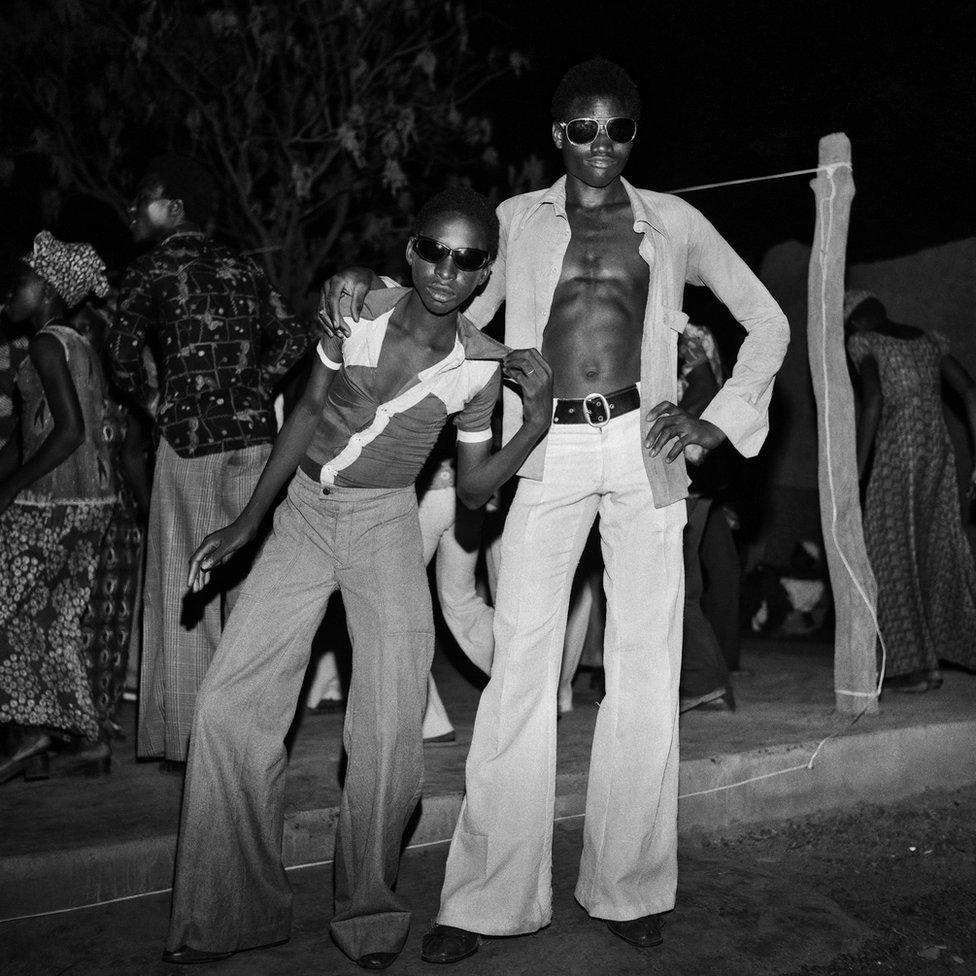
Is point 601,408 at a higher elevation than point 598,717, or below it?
higher

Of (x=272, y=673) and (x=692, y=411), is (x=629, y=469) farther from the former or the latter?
(x=692, y=411)

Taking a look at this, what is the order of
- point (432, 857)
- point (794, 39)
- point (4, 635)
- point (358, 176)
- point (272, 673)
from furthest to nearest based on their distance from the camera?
point (358, 176) → point (794, 39) → point (4, 635) → point (432, 857) → point (272, 673)

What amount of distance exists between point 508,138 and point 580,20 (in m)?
1.58

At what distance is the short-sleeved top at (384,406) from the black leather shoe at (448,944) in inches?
50.1

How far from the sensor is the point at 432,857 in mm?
4379

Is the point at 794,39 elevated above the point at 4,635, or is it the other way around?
the point at 794,39

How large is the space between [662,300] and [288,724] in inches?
64.5

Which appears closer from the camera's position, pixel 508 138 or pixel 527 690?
pixel 527 690

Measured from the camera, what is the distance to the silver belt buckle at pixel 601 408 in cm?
354

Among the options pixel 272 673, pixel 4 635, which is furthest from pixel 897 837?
pixel 4 635

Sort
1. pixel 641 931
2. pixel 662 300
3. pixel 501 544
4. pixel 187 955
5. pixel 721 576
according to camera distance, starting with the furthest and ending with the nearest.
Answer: pixel 721 576, pixel 501 544, pixel 662 300, pixel 641 931, pixel 187 955

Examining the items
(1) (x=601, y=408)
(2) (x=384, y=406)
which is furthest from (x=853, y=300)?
(2) (x=384, y=406)

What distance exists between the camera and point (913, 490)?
646 cm

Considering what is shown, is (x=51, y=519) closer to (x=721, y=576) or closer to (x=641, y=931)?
(x=641, y=931)
